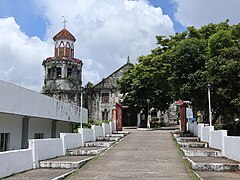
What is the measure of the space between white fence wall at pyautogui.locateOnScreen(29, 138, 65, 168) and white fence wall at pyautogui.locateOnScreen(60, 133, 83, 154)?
1.33ft

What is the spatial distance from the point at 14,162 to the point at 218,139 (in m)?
8.54

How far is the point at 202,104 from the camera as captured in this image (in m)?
19.8

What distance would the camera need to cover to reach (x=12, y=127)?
48.0 feet

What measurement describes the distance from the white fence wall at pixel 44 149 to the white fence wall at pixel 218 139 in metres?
6.64

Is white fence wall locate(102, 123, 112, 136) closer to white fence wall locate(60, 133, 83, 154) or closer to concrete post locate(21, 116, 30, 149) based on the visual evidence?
white fence wall locate(60, 133, 83, 154)

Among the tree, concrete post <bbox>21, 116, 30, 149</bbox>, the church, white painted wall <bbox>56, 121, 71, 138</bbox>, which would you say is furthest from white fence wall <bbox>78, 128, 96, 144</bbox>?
the church

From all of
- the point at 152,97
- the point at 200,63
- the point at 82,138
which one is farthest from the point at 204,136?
the point at 152,97

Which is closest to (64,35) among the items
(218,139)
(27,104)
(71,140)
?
(71,140)

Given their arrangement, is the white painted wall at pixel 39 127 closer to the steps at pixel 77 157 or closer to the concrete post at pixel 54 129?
the concrete post at pixel 54 129

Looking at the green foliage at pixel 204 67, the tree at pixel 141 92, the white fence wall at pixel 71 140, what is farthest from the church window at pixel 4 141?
→ the tree at pixel 141 92

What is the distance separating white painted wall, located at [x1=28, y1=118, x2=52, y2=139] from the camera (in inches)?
666

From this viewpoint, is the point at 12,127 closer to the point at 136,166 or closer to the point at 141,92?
the point at 136,166

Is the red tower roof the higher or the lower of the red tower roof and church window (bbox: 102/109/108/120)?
the higher

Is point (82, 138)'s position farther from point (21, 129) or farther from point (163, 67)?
point (163, 67)
